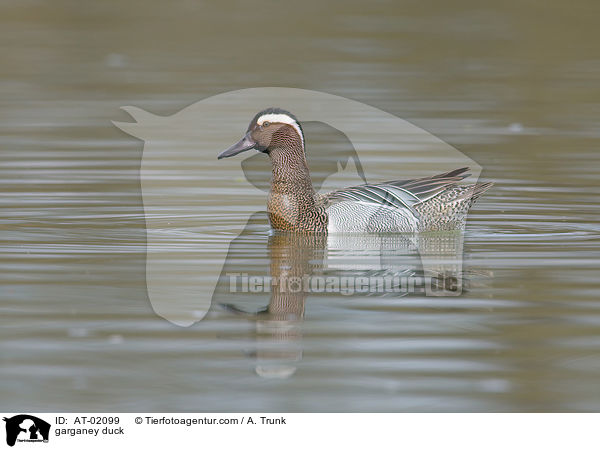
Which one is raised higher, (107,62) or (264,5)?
(264,5)

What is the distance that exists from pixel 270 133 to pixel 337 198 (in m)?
0.70

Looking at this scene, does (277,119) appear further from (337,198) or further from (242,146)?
(337,198)

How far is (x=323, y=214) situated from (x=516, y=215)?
5.35ft

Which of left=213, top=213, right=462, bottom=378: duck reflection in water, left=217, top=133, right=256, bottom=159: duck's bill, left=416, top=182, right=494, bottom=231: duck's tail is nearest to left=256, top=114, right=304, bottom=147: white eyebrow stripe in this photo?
left=217, top=133, right=256, bottom=159: duck's bill

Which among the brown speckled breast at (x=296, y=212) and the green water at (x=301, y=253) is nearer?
the green water at (x=301, y=253)

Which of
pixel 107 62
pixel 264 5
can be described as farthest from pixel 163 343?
pixel 264 5

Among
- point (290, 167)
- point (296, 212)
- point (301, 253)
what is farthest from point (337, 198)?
point (301, 253)

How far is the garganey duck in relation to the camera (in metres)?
10.1

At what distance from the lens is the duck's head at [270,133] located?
33.3 feet

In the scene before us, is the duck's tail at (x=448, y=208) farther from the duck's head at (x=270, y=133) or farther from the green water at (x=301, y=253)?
the duck's head at (x=270, y=133)

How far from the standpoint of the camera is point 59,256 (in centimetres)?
905

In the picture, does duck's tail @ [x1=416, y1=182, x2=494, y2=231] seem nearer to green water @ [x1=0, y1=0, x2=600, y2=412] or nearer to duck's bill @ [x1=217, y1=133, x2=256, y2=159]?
green water @ [x1=0, y1=0, x2=600, y2=412]

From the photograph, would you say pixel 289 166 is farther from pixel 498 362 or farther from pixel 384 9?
pixel 384 9

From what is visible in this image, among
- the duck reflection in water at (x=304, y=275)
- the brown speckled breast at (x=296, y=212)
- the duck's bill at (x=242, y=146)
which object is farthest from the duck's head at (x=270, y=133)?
the duck reflection in water at (x=304, y=275)
